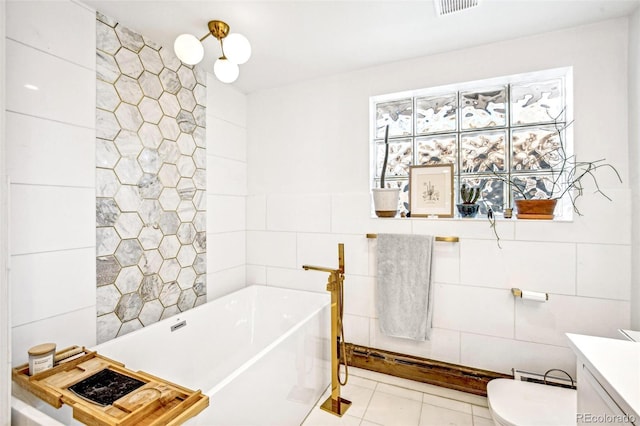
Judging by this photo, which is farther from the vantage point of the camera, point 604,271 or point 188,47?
point 604,271

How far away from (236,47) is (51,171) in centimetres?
109

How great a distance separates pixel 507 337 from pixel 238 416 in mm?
1667

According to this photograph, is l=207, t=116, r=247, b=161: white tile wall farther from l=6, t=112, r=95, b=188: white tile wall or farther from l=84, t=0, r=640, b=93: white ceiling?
l=6, t=112, r=95, b=188: white tile wall

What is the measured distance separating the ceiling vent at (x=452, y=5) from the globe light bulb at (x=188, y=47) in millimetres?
1264

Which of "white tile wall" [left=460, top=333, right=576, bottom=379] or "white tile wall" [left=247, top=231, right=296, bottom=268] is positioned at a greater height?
"white tile wall" [left=247, top=231, right=296, bottom=268]

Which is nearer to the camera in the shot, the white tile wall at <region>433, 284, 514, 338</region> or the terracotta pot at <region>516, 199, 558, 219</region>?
the terracotta pot at <region>516, 199, 558, 219</region>

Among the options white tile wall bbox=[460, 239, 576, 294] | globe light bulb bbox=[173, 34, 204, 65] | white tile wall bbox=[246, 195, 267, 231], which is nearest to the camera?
globe light bulb bbox=[173, 34, 204, 65]

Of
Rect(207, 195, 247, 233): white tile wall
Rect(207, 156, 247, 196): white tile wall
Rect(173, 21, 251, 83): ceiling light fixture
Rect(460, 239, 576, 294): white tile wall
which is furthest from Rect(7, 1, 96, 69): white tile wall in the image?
Rect(460, 239, 576, 294): white tile wall

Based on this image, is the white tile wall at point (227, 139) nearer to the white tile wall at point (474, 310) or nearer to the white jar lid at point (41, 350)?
the white jar lid at point (41, 350)

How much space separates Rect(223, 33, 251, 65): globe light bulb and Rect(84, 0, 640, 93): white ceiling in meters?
0.19

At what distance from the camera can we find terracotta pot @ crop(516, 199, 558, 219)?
5.83 feet

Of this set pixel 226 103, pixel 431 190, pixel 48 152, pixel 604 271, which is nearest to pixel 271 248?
pixel 226 103

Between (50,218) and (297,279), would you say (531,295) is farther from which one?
(50,218)

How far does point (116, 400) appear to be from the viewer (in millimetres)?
1007
